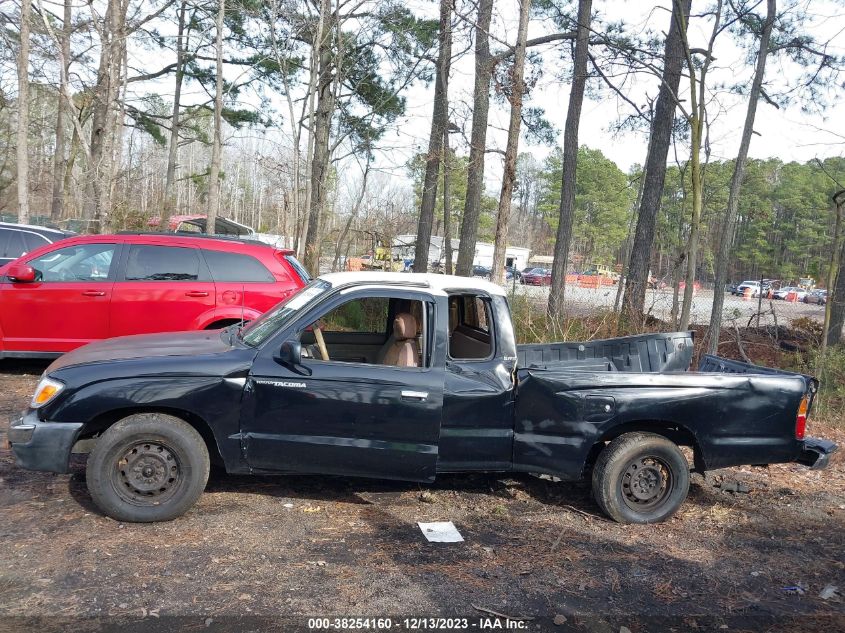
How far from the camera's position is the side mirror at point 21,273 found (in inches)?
300

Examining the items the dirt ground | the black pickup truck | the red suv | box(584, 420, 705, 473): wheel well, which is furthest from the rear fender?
box(584, 420, 705, 473): wheel well

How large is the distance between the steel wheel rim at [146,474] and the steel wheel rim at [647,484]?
10.4ft

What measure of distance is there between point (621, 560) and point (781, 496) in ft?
7.91

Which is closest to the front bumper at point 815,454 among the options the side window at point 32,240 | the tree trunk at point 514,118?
the tree trunk at point 514,118

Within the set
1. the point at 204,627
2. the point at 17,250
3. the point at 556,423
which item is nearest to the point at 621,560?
the point at 556,423

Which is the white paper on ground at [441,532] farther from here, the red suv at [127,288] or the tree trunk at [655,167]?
the tree trunk at [655,167]

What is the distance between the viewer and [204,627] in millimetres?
3203

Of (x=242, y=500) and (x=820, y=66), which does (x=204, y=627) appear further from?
(x=820, y=66)

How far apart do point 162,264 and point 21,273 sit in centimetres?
152

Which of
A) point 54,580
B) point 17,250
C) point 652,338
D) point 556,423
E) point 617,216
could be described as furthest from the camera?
point 617,216

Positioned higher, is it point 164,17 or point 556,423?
point 164,17

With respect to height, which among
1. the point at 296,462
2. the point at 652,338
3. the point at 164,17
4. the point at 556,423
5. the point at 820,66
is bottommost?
the point at 296,462

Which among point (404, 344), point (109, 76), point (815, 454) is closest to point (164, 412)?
point (404, 344)

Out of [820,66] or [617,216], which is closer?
[820,66]
